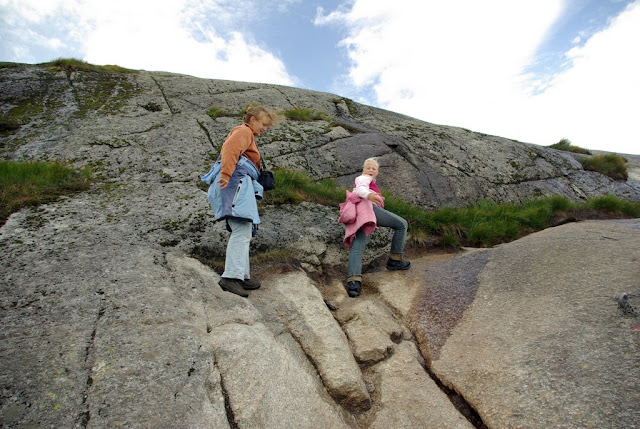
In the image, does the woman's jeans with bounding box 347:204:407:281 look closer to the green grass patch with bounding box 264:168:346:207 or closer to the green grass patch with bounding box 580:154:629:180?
the green grass patch with bounding box 264:168:346:207

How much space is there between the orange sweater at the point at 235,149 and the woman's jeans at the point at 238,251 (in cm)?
67

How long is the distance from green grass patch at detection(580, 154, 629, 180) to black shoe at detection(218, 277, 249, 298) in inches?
481

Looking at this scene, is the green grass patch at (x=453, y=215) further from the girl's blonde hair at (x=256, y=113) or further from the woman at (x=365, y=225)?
the girl's blonde hair at (x=256, y=113)

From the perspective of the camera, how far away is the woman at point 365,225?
5609 millimetres

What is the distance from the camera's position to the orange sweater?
15.1 feet

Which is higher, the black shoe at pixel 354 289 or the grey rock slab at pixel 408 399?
the black shoe at pixel 354 289

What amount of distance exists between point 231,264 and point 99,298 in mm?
1464

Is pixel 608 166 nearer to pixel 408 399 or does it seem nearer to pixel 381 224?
pixel 381 224

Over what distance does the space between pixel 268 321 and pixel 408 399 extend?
1.67 meters

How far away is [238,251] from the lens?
4.69m

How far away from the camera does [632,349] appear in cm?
341

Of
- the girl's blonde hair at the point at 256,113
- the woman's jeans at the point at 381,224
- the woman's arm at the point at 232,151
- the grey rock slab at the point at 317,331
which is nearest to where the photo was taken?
the grey rock slab at the point at 317,331

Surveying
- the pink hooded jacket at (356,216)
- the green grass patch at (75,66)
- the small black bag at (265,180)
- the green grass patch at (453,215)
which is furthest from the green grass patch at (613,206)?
the green grass patch at (75,66)

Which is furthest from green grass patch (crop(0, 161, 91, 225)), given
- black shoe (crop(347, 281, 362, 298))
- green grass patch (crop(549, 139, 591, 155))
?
green grass patch (crop(549, 139, 591, 155))
